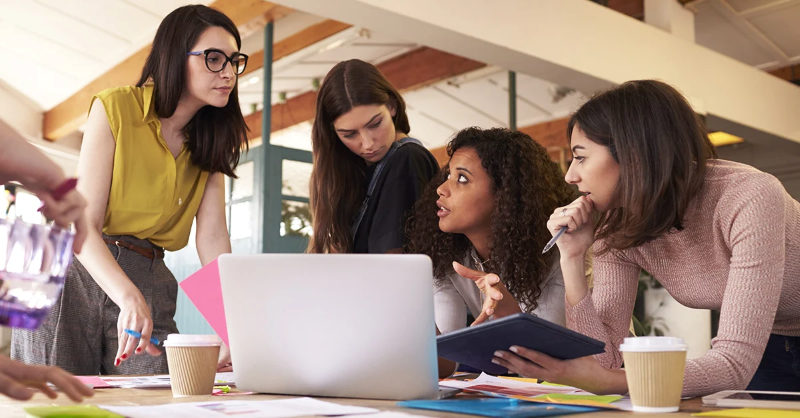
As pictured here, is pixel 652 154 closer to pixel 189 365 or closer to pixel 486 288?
pixel 486 288

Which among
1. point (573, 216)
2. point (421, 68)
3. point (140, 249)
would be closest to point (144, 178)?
point (140, 249)

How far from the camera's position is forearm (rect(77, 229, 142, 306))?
4.91 ft

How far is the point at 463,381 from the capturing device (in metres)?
1.38

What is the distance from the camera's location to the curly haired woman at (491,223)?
6.33 ft

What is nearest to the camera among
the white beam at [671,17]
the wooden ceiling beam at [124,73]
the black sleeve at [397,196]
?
the black sleeve at [397,196]

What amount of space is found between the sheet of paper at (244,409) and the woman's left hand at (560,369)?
9.7 inches

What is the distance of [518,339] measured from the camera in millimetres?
991

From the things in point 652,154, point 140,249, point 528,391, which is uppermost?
point 652,154

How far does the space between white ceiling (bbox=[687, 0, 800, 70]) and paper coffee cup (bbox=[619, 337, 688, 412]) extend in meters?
4.81

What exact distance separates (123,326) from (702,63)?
16.0ft

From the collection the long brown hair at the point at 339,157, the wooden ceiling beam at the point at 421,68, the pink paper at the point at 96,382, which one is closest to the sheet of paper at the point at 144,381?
the pink paper at the point at 96,382

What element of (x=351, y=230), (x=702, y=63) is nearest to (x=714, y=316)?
(x=702, y=63)

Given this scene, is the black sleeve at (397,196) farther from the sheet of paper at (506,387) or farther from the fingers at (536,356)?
the fingers at (536,356)

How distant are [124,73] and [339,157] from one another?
11.2ft
